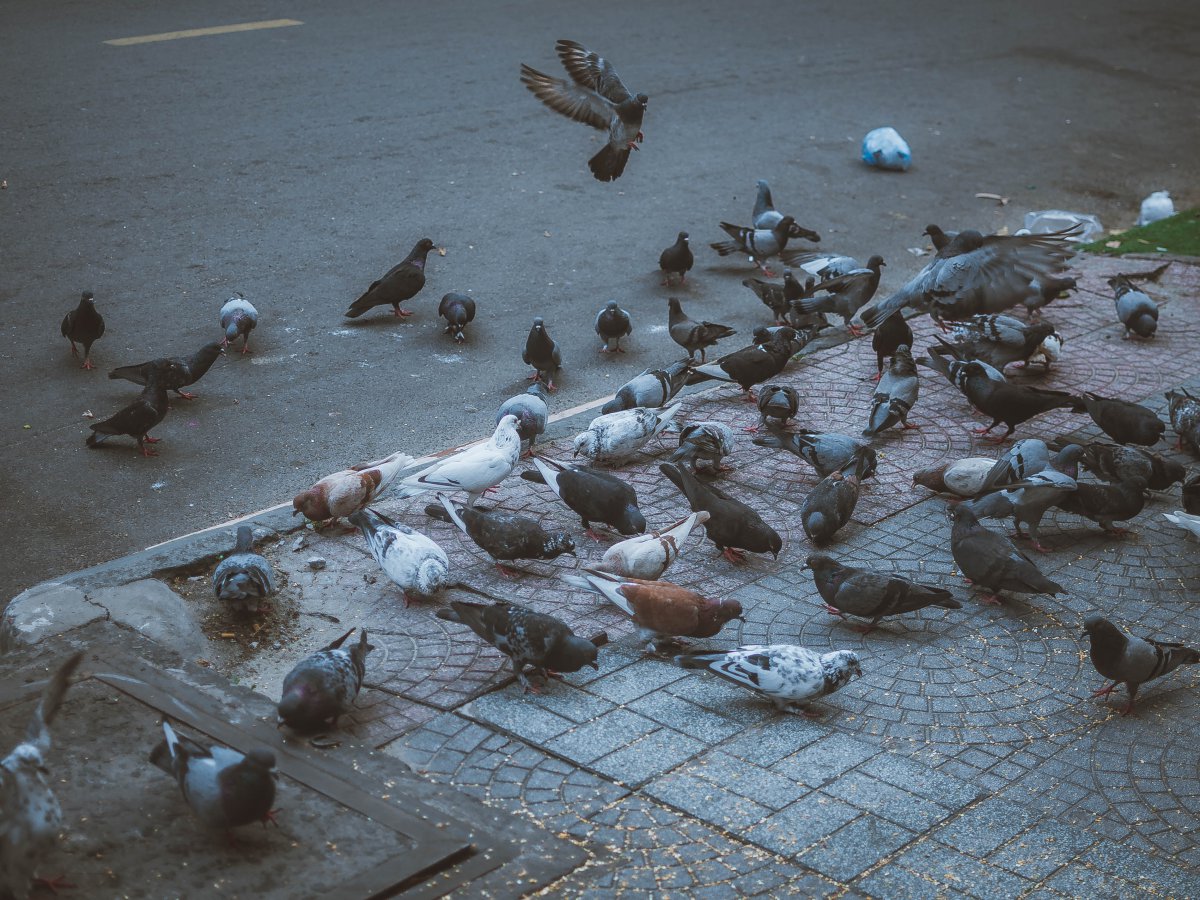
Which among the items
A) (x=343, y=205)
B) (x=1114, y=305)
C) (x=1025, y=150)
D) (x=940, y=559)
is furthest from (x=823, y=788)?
(x=1025, y=150)

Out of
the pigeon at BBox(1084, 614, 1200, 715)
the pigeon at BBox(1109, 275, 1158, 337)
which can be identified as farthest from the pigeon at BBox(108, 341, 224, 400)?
the pigeon at BBox(1109, 275, 1158, 337)

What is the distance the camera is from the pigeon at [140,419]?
8.12m

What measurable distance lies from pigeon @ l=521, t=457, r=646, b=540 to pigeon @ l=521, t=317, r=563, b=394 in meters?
2.01

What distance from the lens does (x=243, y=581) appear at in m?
6.21

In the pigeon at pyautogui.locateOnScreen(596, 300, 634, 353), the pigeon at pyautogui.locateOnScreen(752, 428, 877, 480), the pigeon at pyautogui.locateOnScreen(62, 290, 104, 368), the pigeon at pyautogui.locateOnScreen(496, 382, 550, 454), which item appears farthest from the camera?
the pigeon at pyautogui.locateOnScreen(596, 300, 634, 353)

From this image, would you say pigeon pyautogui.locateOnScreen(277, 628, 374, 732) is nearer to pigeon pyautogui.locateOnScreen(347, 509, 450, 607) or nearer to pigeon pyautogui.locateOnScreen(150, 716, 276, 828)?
pigeon pyautogui.locateOnScreen(150, 716, 276, 828)

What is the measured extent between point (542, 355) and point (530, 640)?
3.92m

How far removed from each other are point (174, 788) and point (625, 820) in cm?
173

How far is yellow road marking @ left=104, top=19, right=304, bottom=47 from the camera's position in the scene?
1719cm

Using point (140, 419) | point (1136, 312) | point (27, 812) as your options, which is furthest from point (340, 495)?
point (1136, 312)

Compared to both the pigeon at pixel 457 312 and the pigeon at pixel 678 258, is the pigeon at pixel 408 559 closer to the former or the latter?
the pigeon at pixel 457 312

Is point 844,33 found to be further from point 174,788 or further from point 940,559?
point 174,788

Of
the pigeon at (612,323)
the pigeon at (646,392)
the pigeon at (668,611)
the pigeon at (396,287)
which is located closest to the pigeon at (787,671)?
the pigeon at (668,611)

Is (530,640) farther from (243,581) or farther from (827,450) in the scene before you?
→ (827,450)
